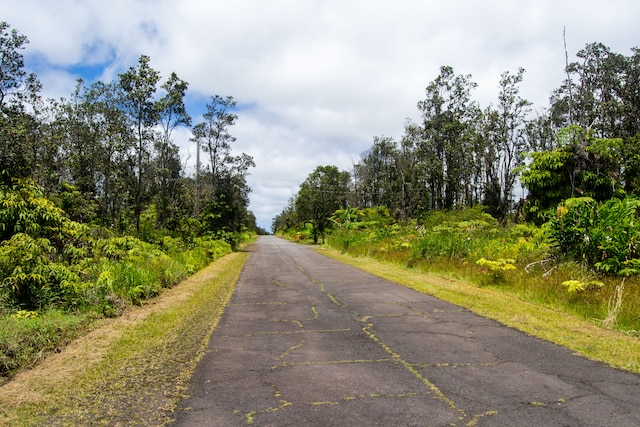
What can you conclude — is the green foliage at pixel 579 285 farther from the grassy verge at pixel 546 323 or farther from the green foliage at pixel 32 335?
the green foliage at pixel 32 335

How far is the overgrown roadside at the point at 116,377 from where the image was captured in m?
3.95

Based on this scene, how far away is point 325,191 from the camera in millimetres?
71875

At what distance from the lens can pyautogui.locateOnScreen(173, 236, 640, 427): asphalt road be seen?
12.6 feet

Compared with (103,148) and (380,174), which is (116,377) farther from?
(380,174)

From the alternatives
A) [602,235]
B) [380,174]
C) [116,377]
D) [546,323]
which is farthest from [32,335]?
[380,174]

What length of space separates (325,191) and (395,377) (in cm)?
6729

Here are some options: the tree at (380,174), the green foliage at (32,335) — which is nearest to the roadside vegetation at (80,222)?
the green foliage at (32,335)

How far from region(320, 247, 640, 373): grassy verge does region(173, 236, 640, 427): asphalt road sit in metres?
Answer: 0.37

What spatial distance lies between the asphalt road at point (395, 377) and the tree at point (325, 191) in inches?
2438

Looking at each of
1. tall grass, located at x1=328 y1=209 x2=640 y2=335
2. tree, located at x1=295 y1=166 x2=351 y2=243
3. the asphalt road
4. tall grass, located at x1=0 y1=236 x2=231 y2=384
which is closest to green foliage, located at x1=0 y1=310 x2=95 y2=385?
tall grass, located at x1=0 y1=236 x2=231 y2=384

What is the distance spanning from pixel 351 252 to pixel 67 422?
946 inches

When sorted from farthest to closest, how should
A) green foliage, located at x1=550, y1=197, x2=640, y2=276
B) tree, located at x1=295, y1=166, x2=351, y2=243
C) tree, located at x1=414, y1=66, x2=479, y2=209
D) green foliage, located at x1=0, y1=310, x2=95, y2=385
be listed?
tree, located at x1=295, y1=166, x2=351, y2=243 → tree, located at x1=414, y1=66, x2=479, y2=209 → green foliage, located at x1=550, y1=197, x2=640, y2=276 → green foliage, located at x1=0, y1=310, x2=95, y2=385

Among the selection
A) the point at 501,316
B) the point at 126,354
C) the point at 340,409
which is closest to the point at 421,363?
the point at 340,409

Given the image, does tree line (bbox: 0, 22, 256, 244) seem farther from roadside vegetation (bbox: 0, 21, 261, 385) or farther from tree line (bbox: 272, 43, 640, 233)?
tree line (bbox: 272, 43, 640, 233)
